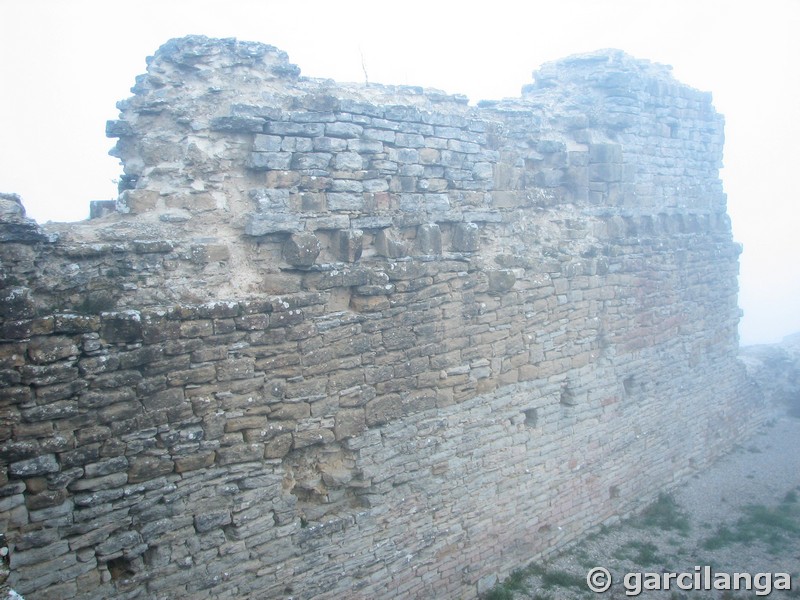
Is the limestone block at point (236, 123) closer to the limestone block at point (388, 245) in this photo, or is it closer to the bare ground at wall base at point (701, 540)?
the limestone block at point (388, 245)

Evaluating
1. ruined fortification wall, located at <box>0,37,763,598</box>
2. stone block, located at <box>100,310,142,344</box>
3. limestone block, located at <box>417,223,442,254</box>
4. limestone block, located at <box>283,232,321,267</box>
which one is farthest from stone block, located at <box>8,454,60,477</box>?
limestone block, located at <box>417,223,442,254</box>

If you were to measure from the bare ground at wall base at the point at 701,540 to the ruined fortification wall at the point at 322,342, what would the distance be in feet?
1.19

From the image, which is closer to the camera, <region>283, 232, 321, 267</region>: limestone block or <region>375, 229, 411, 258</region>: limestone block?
<region>283, 232, 321, 267</region>: limestone block

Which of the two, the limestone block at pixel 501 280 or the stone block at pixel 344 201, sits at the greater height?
the stone block at pixel 344 201

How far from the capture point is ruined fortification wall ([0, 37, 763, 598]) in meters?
4.79

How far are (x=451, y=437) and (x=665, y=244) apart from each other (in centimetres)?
549

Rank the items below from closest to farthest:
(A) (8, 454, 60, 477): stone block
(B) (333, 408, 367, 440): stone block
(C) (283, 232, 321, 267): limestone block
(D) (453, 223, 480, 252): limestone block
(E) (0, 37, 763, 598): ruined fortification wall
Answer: (A) (8, 454, 60, 477): stone block, (E) (0, 37, 763, 598): ruined fortification wall, (C) (283, 232, 321, 267): limestone block, (B) (333, 408, 367, 440): stone block, (D) (453, 223, 480, 252): limestone block

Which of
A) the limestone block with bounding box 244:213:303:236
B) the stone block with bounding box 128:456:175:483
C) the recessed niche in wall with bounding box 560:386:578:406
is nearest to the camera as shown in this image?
the stone block with bounding box 128:456:175:483

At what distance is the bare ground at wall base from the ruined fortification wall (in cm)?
A: 36

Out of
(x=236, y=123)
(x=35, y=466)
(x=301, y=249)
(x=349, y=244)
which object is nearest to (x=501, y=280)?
(x=349, y=244)

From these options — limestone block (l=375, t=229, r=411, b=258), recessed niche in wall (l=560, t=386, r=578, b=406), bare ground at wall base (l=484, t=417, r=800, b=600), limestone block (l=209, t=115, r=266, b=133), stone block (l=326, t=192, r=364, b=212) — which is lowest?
bare ground at wall base (l=484, t=417, r=800, b=600)

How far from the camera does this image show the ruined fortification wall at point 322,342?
4.79m

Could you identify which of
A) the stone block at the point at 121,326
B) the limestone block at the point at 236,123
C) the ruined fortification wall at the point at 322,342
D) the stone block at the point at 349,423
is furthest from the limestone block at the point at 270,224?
the stone block at the point at 349,423

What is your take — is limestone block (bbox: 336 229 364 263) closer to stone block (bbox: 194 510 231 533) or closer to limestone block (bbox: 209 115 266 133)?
limestone block (bbox: 209 115 266 133)
